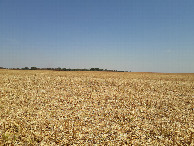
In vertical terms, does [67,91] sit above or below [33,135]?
above

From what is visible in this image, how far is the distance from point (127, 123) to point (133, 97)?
10.1 ft

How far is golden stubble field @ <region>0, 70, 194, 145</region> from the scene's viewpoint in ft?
15.4

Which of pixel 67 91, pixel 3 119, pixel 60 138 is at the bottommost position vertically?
pixel 60 138

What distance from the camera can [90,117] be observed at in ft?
19.9

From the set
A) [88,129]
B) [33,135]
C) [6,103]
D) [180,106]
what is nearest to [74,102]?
[88,129]

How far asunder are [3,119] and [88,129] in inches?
145

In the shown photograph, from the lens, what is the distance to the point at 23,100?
7.29 m

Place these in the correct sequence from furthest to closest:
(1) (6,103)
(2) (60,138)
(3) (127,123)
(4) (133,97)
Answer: (4) (133,97)
(1) (6,103)
(3) (127,123)
(2) (60,138)

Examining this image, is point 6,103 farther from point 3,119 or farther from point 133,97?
point 133,97

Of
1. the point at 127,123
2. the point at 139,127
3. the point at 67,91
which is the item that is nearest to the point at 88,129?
the point at 127,123

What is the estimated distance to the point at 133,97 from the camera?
856cm

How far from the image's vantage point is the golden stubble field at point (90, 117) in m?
4.69

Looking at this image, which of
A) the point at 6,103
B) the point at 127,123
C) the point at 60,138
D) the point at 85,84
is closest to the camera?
the point at 60,138

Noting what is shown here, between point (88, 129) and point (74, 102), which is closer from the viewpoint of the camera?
point (88, 129)
